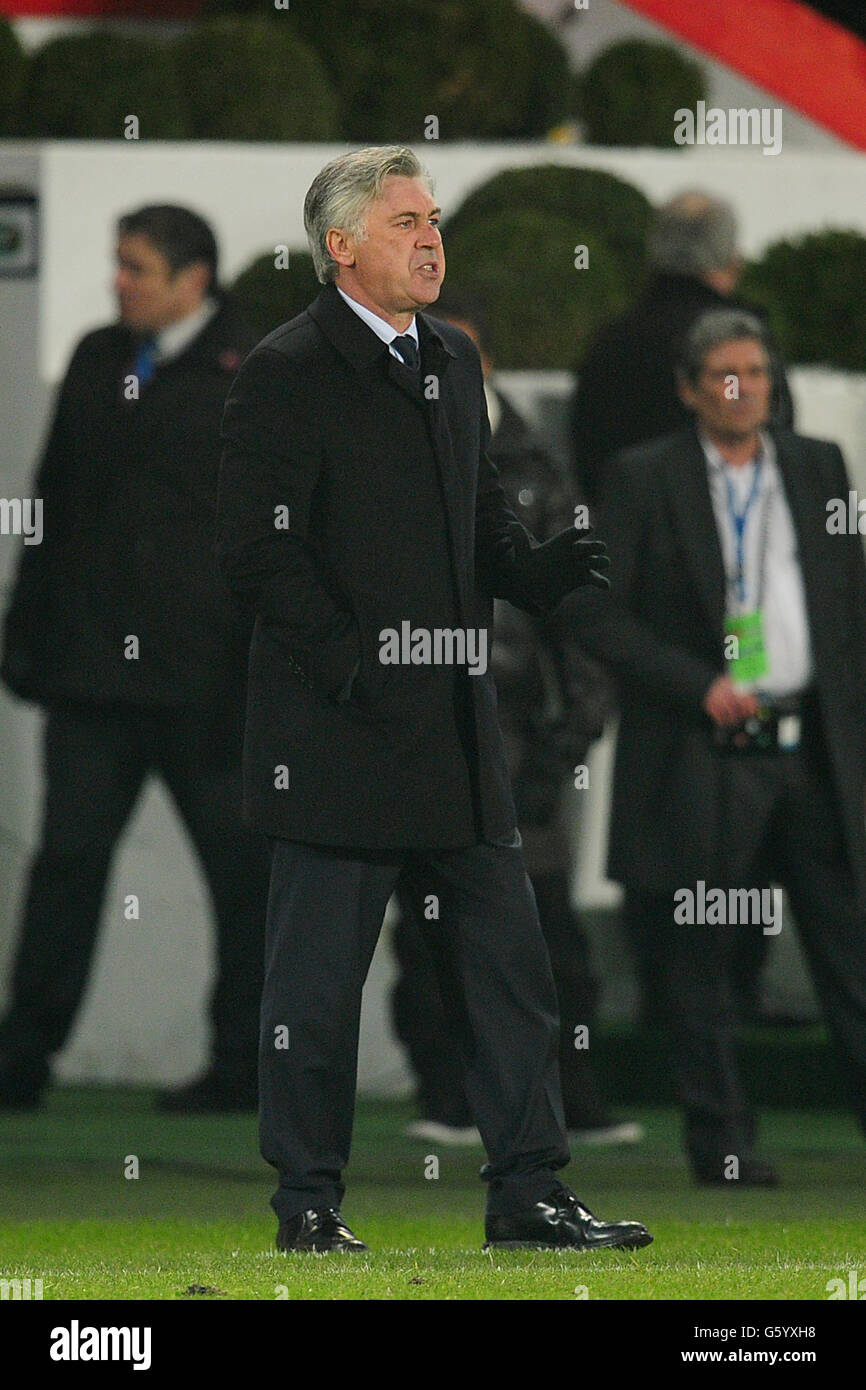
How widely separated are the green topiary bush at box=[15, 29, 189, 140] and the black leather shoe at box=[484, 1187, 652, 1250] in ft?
22.8

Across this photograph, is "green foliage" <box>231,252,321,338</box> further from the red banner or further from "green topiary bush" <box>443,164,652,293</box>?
the red banner

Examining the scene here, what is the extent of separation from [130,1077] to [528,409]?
2.41 meters

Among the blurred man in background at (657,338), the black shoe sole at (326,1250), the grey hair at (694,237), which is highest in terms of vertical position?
the grey hair at (694,237)

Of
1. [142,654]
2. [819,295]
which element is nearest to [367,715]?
[142,654]

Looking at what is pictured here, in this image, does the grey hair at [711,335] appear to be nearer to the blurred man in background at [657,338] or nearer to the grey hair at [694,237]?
the blurred man in background at [657,338]

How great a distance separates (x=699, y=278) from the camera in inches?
348

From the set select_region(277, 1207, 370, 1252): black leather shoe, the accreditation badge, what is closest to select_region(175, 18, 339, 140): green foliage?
the accreditation badge

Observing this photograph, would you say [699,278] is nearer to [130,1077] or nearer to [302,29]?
[130,1077]

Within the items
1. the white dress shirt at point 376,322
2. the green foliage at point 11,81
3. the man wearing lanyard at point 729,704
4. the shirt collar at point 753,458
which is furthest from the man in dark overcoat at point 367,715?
the green foliage at point 11,81

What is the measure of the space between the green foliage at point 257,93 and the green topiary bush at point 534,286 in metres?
1.85

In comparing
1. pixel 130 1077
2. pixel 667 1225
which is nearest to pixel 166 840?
pixel 130 1077

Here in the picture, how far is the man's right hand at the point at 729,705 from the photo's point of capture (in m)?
7.63

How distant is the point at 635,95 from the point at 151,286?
17.5 ft

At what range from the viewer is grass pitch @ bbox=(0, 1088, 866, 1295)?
201 inches
